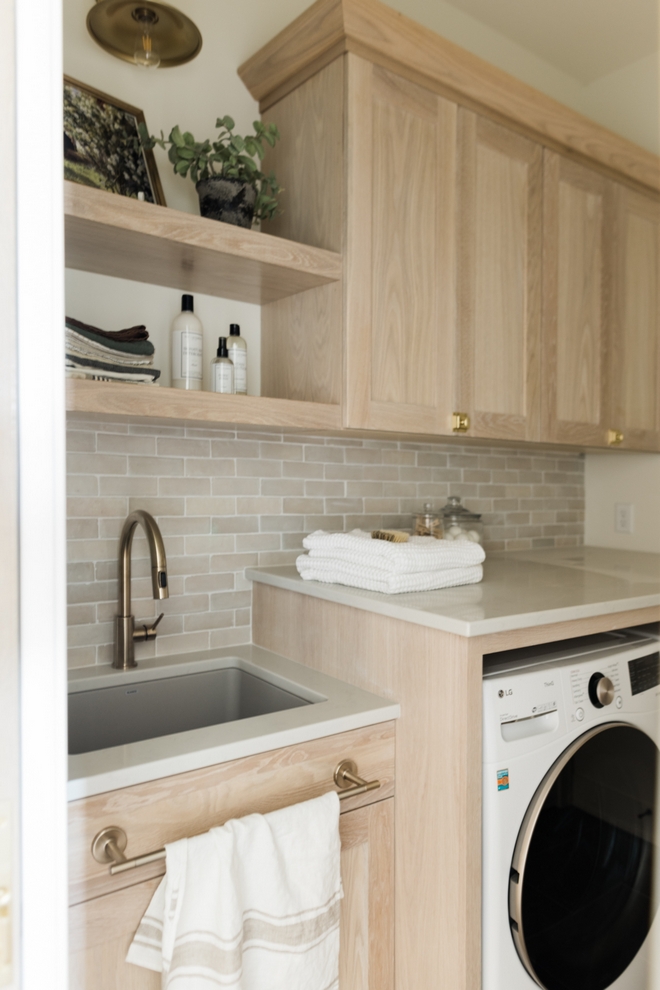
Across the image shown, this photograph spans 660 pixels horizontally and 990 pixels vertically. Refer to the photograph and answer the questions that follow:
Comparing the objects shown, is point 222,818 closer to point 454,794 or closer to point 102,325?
point 454,794

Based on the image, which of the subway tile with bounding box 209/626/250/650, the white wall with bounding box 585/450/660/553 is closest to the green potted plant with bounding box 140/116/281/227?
the subway tile with bounding box 209/626/250/650

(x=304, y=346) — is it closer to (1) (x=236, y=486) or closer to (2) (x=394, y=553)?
(1) (x=236, y=486)

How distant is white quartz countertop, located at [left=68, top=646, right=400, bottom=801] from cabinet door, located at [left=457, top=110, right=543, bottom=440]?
2.52 ft

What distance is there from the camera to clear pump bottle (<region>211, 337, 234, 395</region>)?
1.53 m

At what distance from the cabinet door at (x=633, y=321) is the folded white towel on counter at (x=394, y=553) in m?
0.90

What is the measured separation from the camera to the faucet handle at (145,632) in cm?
149

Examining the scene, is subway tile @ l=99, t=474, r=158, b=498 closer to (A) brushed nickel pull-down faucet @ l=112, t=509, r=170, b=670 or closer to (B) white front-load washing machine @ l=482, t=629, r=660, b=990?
(A) brushed nickel pull-down faucet @ l=112, t=509, r=170, b=670

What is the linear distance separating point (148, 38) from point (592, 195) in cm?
134

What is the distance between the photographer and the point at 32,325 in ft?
1.73

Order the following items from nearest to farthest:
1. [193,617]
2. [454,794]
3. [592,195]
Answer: [454,794]
[193,617]
[592,195]

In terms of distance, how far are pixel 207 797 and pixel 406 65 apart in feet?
5.23

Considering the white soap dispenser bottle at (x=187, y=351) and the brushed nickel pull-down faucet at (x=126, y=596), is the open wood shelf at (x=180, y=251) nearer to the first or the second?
the white soap dispenser bottle at (x=187, y=351)

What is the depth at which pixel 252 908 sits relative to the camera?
1.01m

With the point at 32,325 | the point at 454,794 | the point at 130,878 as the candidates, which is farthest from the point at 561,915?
the point at 32,325
